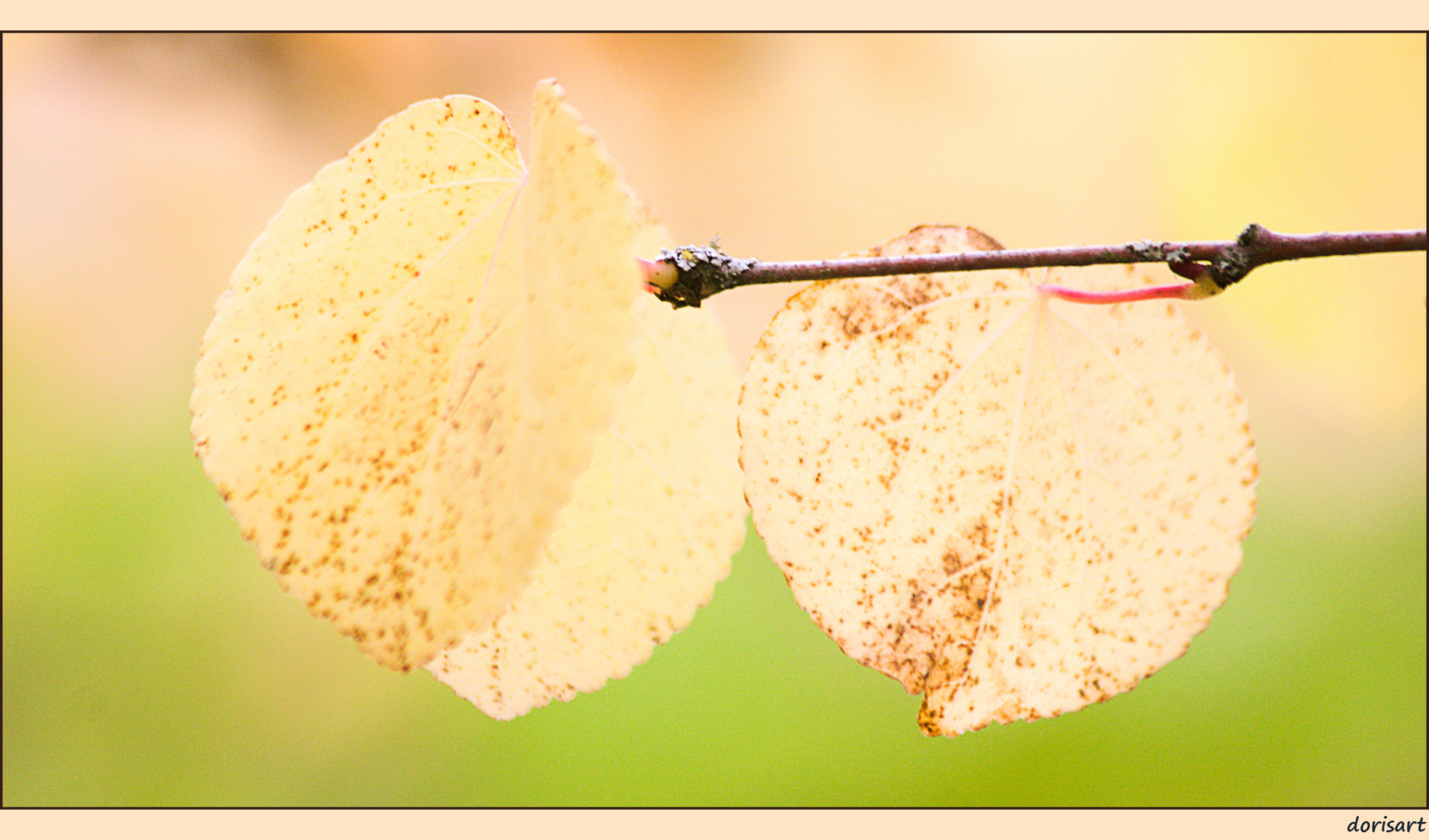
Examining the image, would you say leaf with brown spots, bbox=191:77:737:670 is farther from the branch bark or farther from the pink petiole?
the pink petiole

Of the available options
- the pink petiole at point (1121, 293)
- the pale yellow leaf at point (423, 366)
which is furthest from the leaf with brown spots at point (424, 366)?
the pink petiole at point (1121, 293)

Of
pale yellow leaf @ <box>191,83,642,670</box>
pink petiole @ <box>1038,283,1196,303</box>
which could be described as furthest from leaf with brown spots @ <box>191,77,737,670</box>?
pink petiole @ <box>1038,283,1196,303</box>

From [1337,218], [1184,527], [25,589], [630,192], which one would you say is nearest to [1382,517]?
[1337,218]

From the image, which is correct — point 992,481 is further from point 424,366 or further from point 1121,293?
point 424,366

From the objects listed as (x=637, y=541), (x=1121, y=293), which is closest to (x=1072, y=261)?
(x=1121, y=293)

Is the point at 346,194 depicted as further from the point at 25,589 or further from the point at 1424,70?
the point at 1424,70
